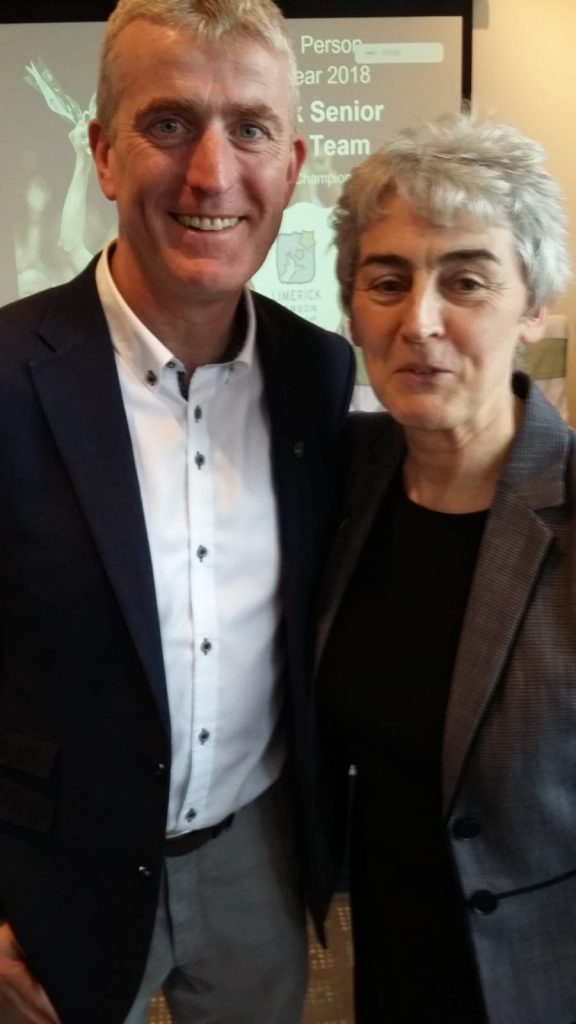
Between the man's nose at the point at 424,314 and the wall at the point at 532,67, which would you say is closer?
the man's nose at the point at 424,314

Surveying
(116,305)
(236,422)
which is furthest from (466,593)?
A: (116,305)

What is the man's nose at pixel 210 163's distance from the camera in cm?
114

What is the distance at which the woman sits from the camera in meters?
1.09

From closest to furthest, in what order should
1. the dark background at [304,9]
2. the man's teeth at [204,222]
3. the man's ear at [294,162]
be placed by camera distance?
the man's teeth at [204,222] < the man's ear at [294,162] < the dark background at [304,9]

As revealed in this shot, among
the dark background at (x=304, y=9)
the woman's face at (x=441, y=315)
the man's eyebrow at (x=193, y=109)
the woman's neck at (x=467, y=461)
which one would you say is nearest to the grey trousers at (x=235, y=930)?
the woman's neck at (x=467, y=461)

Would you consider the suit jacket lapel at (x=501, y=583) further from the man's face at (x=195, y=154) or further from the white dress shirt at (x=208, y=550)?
the man's face at (x=195, y=154)

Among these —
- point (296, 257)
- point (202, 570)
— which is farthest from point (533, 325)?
point (296, 257)

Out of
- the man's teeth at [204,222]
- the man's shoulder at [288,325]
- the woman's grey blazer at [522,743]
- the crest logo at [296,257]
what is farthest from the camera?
the crest logo at [296,257]

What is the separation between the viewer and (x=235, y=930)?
56.1 inches

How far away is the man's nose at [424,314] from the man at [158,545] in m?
0.25

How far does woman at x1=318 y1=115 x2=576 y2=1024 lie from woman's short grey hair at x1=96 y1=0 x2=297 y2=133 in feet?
0.73

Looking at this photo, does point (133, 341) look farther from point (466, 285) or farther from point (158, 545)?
point (466, 285)

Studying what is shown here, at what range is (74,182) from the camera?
3.30 meters

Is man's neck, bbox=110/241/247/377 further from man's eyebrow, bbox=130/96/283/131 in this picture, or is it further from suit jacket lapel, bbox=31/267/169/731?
man's eyebrow, bbox=130/96/283/131
